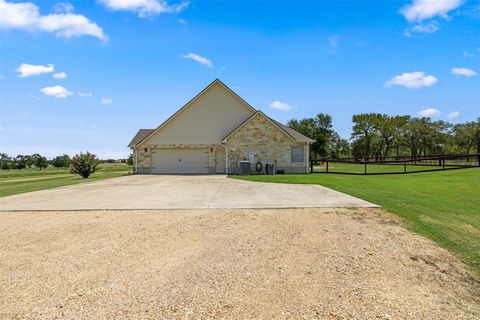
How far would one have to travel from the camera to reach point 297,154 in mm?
24344

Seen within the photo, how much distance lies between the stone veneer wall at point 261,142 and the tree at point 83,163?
32.8 feet

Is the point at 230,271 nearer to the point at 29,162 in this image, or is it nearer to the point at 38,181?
the point at 38,181

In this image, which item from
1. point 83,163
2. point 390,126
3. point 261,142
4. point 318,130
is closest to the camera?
point 83,163

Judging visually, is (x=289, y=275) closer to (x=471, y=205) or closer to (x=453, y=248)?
(x=453, y=248)

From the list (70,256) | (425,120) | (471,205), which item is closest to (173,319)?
(70,256)

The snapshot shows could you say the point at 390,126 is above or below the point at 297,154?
above

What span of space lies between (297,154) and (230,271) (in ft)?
68.2

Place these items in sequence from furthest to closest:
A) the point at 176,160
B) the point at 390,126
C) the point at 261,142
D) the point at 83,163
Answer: the point at 390,126 < the point at 176,160 < the point at 261,142 < the point at 83,163

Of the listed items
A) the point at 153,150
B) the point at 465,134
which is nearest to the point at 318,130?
the point at 465,134

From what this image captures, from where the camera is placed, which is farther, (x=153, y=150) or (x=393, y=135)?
(x=393, y=135)

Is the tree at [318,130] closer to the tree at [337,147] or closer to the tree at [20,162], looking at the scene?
the tree at [337,147]

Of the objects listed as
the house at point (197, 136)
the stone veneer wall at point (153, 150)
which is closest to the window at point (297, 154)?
the house at point (197, 136)

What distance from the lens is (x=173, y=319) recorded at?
10.00ft

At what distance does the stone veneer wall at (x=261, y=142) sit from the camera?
78.0 feet
